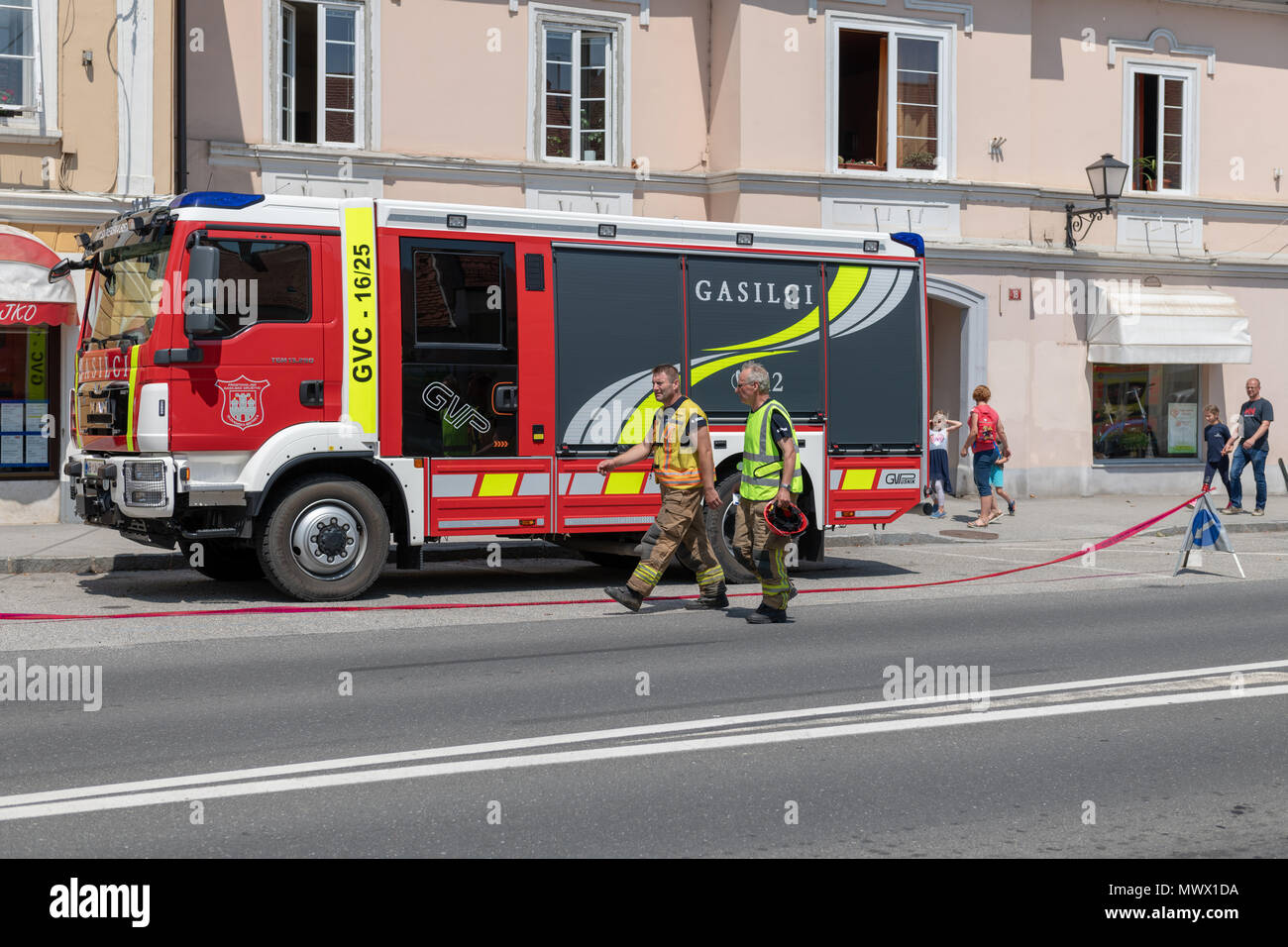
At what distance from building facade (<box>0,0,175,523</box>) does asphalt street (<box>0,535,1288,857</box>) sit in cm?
577

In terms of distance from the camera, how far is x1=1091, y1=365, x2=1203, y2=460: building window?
75.8ft

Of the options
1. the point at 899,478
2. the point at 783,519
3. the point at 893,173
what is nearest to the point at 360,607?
the point at 783,519

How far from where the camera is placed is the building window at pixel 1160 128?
23203mm

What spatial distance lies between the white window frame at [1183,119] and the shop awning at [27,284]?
15760mm

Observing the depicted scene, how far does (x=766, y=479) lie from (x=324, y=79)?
35.9 ft

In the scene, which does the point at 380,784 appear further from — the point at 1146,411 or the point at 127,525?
the point at 1146,411

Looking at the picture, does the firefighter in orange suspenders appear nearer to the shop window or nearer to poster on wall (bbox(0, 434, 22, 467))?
the shop window

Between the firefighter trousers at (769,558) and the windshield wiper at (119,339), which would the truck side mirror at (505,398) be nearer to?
the firefighter trousers at (769,558)

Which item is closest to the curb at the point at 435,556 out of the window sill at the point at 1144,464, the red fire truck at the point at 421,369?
the red fire truck at the point at 421,369

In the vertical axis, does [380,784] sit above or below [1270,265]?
below

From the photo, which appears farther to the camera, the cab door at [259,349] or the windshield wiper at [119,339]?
the windshield wiper at [119,339]

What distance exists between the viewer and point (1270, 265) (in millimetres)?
23766
